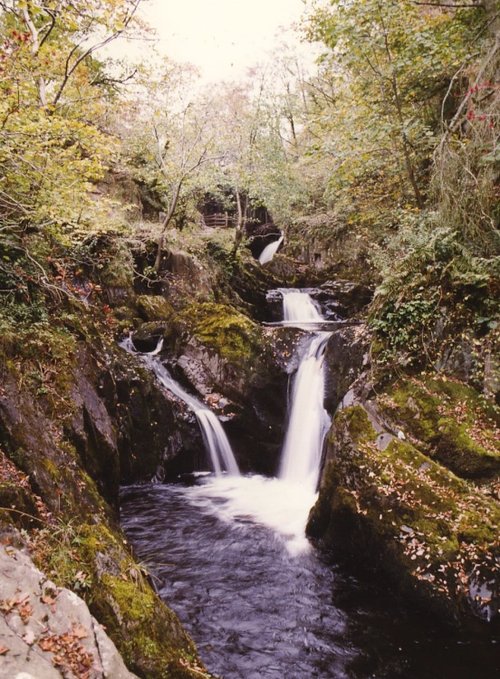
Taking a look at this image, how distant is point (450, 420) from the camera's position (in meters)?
5.82

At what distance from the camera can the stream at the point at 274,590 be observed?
163 inches

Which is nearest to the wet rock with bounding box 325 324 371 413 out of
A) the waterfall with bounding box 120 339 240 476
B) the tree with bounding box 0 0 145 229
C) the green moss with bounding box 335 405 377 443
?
the green moss with bounding box 335 405 377 443

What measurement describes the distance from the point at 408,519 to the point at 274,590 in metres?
2.00

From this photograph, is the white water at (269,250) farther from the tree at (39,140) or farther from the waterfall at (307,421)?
the tree at (39,140)

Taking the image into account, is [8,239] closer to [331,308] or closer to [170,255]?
[170,255]

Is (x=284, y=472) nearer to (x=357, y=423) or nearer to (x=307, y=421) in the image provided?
(x=307, y=421)

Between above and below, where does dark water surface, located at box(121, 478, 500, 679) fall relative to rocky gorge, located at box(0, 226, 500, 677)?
below

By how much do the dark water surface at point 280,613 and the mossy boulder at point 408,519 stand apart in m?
0.35

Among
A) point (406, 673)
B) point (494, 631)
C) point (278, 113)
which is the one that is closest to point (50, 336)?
point (406, 673)

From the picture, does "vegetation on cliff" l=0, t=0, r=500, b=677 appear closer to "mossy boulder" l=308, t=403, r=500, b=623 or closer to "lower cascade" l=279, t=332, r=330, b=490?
"mossy boulder" l=308, t=403, r=500, b=623

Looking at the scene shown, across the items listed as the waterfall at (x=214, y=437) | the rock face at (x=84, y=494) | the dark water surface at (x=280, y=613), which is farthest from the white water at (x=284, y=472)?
the rock face at (x=84, y=494)

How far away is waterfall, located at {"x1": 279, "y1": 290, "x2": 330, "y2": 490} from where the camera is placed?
8.59m

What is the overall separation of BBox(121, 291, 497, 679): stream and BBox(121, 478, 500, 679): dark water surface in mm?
12

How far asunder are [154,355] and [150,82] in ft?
24.7
